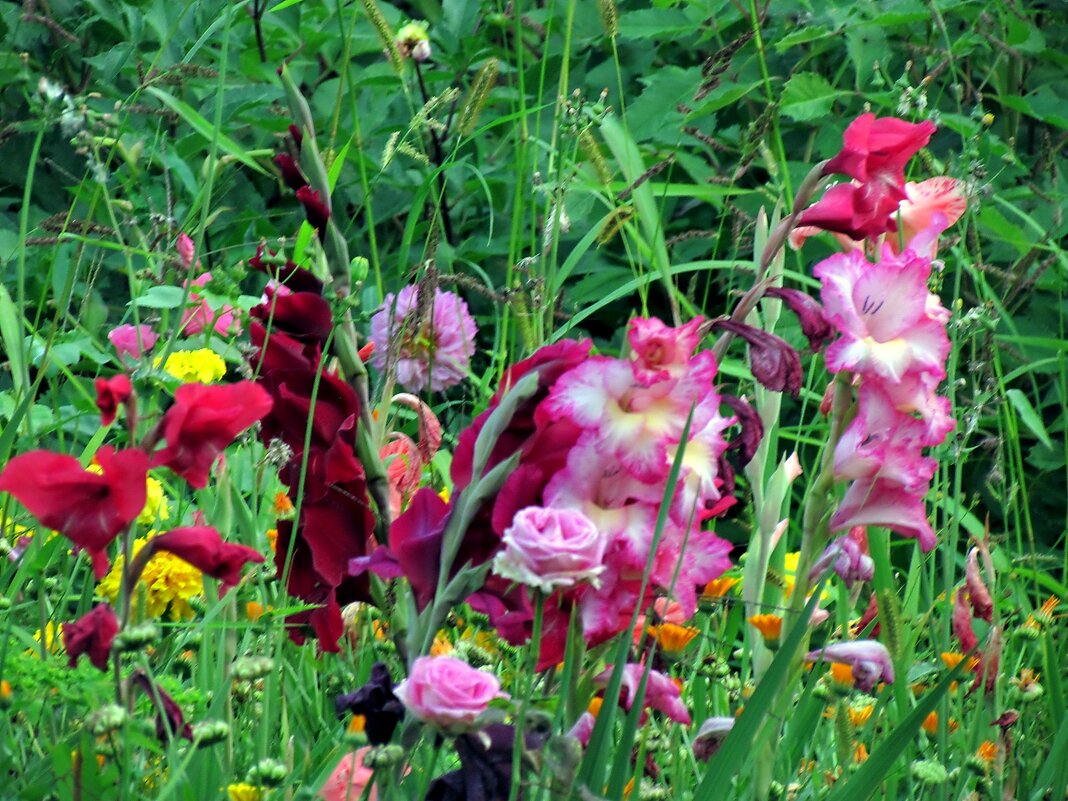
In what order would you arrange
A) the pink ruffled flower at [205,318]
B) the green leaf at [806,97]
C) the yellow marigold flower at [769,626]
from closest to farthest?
the yellow marigold flower at [769,626] < the pink ruffled flower at [205,318] < the green leaf at [806,97]

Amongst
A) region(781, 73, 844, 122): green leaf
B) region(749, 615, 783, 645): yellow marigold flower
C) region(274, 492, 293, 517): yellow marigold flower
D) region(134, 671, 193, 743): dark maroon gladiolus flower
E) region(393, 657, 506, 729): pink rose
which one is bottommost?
region(781, 73, 844, 122): green leaf

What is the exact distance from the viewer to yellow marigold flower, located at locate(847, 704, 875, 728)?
4.08ft

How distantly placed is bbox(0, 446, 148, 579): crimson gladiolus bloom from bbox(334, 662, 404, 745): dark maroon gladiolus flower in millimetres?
153

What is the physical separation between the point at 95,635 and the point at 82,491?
0.24 feet

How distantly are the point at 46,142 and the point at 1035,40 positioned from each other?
1.87 meters

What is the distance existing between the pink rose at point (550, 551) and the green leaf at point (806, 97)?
1.61 meters

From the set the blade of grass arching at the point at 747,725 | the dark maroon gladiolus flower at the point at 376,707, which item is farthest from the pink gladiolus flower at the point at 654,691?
the dark maroon gladiolus flower at the point at 376,707

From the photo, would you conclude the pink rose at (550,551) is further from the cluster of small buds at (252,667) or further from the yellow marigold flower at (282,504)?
the yellow marigold flower at (282,504)

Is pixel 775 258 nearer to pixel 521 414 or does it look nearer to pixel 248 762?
pixel 521 414

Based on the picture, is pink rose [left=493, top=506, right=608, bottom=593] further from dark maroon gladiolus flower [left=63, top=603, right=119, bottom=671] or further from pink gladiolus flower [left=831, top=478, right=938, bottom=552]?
pink gladiolus flower [left=831, top=478, right=938, bottom=552]

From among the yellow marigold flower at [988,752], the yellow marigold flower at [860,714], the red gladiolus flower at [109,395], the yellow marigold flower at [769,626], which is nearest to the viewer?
the red gladiolus flower at [109,395]

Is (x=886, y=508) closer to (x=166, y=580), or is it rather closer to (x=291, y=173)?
(x=291, y=173)

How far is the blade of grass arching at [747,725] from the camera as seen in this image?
81 cm

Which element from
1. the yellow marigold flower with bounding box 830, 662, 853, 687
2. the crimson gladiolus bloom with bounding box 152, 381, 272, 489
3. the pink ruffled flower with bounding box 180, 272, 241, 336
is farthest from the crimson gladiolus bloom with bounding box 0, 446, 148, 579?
the pink ruffled flower with bounding box 180, 272, 241, 336
